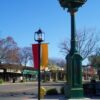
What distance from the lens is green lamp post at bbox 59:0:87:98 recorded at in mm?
20625

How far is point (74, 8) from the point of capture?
2108cm

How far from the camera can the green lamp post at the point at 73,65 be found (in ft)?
67.7

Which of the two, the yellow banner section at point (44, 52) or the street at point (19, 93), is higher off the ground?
the yellow banner section at point (44, 52)

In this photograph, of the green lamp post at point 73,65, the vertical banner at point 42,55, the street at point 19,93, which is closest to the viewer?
the vertical banner at point 42,55

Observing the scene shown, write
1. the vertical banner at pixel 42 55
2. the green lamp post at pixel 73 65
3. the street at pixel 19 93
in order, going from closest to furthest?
1. the vertical banner at pixel 42 55
2. the green lamp post at pixel 73 65
3. the street at pixel 19 93

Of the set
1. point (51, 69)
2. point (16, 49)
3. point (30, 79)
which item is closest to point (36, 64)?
point (16, 49)

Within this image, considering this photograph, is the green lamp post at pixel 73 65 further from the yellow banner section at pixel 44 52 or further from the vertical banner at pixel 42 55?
the yellow banner section at pixel 44 52

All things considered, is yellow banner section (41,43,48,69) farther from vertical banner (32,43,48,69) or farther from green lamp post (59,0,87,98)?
green lamp post (59,0,87,98)

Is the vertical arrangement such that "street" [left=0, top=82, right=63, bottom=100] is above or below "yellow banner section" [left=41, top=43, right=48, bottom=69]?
below

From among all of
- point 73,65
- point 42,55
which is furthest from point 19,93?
point 42,55

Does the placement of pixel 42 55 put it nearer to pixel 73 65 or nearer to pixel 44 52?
pixel 44 52

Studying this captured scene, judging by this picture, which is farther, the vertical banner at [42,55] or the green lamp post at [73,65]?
the green lamp post at [73,65]

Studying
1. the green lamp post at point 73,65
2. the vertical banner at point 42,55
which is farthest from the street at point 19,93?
the vertical banner at point 42,55

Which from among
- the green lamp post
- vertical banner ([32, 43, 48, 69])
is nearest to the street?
the green lamp post
